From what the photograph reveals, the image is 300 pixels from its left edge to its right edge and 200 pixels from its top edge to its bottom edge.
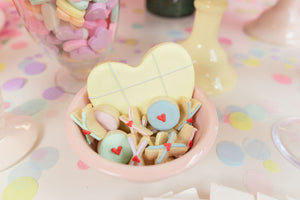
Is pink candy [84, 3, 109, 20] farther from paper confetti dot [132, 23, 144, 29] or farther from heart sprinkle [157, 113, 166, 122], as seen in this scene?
paper confetti dot [132, 23, 144, 29]

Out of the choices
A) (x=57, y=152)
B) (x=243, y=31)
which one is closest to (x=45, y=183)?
(x=57, y=152)

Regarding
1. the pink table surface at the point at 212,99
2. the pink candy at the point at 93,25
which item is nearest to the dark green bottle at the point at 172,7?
the pink table surface at the point at 212,99

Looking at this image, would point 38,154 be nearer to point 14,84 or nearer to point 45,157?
point 45,157

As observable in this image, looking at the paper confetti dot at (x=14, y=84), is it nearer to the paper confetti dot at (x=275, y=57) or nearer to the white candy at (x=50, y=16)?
the white candy at (x=50, y=16)

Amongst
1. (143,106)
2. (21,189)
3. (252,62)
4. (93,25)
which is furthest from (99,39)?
(252,62)

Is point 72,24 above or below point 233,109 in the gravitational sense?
above

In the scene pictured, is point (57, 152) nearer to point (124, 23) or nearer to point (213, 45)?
point (213, 45)
